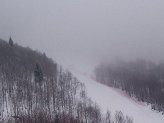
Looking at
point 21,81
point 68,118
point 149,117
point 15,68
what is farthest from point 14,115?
point 149,117

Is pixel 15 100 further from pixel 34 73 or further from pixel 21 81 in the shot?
pixel 34 73

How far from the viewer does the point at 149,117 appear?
628 ft

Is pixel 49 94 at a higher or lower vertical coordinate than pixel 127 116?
higher

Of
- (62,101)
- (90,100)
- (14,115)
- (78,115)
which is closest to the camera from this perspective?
(14,115)

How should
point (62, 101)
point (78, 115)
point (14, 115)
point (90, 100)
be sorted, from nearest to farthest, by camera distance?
point (14, 115) → point (78, 115) → point (62, 101) → point (90, 100)

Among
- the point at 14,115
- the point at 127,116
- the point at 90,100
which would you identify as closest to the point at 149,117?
the point at 127,116

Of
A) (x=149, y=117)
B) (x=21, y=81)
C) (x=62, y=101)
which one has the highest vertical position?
(x=21, y=81)

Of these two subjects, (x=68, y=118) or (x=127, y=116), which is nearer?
(x=68, y=118)

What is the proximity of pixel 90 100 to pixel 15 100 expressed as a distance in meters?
51.9

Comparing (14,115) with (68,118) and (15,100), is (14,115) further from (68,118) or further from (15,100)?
(68,118)

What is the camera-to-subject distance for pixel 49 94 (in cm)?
16788

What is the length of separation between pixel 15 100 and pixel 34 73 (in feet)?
152

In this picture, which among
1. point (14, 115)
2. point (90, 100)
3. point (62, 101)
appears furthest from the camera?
point (90, 100)

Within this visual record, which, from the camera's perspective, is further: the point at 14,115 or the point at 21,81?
the point at 21,81
